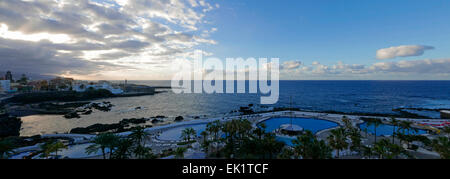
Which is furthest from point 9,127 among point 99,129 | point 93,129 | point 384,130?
point 384,130

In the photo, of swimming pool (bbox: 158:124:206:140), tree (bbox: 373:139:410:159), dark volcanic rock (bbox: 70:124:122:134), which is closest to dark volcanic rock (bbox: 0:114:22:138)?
dark volcanic rock (bbox: 70:124:122:134)

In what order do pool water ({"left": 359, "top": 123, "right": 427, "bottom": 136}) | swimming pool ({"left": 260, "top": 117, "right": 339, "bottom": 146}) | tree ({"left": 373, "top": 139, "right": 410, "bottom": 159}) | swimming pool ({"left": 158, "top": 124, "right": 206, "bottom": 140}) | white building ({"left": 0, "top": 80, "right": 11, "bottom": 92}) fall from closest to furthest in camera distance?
tree ({"left": 373, "top": 139, "right": 410, "bottom": 159}), swimming pool ({"left": 158, "top": 124, "right": 206, "bottom": 140}), pool water ({"left": 359, "top": 123, "right": 427, "bottom": 136}), swimming pool ({"left": 260, "top": 117, "right": 339, "bottom": 146}), white building ({"left": 0, "top": 80, "right": 11, "bottom": 92})

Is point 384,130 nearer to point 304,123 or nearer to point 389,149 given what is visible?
point 304,123

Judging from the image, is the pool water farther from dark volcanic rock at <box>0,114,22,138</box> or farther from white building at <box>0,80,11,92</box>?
white building at <box>0,80,11,92</box>

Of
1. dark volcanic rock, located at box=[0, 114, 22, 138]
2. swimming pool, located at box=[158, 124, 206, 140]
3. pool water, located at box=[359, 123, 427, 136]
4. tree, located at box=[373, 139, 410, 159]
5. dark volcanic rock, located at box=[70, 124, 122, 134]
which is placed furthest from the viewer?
dark volcanic rock, located at box=[70, 124, 122, 134]

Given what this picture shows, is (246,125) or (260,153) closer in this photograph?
(260,153)

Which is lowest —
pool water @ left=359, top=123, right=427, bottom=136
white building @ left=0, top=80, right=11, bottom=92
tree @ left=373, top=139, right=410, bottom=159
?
pool water @ left=359, top=123, right=427, bottom=136

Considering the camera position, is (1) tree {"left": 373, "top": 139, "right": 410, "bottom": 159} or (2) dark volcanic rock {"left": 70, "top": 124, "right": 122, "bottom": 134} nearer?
(1) tree {"left": 373, "top": 139, "right": 410, "bottom": 159}

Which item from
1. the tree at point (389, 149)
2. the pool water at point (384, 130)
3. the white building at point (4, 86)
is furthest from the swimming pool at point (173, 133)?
the white building at point (4, 86)

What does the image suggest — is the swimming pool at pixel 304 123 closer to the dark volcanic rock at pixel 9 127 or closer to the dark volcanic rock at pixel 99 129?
the dark volcanic rock at pixel 99 129
